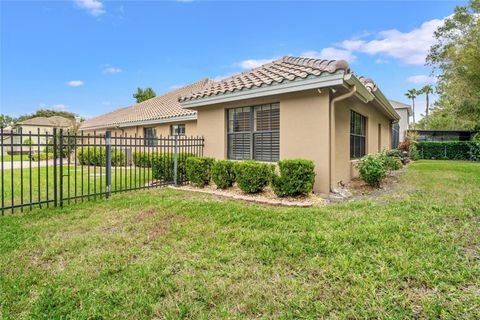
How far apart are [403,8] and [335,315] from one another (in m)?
14.1

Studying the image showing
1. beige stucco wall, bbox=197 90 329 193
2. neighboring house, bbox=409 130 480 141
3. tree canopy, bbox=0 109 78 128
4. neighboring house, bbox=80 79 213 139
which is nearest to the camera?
beige stucco wall, bbox=197 90 329 193

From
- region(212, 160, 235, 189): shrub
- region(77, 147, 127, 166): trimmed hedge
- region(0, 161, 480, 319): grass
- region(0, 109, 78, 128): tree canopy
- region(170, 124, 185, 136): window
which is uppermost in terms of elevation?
region(0, 109, 78, 128): tree canopy

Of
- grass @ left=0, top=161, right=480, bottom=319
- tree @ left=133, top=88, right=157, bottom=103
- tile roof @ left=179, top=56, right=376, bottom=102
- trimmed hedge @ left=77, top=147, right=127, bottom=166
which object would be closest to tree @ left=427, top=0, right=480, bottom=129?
tile roof @ left=179, top=56, right=376, bottom=102

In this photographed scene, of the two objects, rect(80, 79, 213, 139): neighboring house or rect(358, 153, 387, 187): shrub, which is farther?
rect(80, 79, 213, 139): neighboring house

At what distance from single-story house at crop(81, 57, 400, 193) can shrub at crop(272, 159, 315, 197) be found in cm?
63

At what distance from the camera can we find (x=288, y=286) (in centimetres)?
269

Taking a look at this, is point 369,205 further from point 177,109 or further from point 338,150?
point 177,109

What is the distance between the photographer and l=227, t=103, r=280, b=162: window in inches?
304

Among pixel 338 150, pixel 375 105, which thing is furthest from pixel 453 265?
pixel 375 105

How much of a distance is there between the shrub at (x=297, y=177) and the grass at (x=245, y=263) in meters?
0.98

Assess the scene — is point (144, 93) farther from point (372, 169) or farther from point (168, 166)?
point (372, 169)

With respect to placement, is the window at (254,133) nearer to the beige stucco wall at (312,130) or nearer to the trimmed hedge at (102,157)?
the beige stucco wall at (312,130)

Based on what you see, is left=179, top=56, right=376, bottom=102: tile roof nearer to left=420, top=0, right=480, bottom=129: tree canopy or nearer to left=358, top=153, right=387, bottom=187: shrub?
left=358, top=153, right=387, bottom=187: shrub

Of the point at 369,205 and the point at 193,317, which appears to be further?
the point at 369,205
